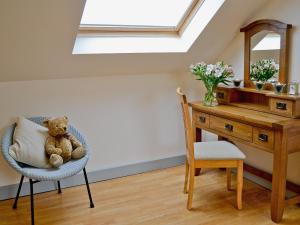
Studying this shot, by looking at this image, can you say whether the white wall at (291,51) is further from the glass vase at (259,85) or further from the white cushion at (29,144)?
the white cushion at (29,144)

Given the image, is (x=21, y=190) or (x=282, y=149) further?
(x=21, y=190)

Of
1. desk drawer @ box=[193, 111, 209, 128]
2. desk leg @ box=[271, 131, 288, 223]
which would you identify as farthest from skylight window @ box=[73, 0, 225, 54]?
desk leg @ box=[271, 131, 288, 223]

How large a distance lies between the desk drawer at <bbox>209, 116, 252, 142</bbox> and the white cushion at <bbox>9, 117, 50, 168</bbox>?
1.40 metres

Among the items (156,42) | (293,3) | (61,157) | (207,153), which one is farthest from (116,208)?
(293,3)

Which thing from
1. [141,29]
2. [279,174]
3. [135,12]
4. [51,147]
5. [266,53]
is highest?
[135,12]

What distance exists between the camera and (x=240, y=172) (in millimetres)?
2611

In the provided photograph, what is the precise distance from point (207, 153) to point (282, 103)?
67 cm

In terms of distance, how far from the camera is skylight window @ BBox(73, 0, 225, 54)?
9.05 feet

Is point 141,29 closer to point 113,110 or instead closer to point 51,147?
point 113,110

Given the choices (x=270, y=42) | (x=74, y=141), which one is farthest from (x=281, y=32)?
(x=74, y=141)

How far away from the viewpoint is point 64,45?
256 centimetres

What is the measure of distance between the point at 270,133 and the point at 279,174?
11.3 inches

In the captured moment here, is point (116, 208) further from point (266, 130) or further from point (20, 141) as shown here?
point (266, 130)

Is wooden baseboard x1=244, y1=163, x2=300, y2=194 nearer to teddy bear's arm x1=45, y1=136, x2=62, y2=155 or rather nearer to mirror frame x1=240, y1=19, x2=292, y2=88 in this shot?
mirror frame x1=240, y1=19, x2=292, y2=88
